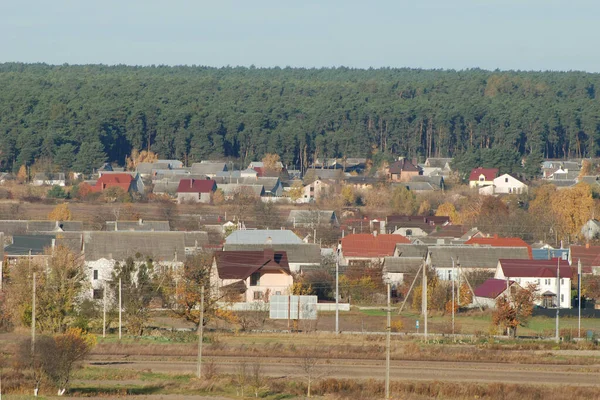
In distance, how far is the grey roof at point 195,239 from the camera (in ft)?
138

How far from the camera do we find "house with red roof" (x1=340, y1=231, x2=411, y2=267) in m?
44.3

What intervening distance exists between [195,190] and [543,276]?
1368 inches

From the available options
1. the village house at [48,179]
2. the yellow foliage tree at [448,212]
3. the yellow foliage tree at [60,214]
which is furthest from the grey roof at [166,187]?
the yellow foliage tree at [448,212]

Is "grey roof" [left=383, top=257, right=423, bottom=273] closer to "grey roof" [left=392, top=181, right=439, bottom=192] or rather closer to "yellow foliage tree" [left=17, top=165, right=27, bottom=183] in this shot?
"grey roof" [left=392, top=181, right=439, bottom=192]

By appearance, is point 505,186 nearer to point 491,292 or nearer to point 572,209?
point 572,209

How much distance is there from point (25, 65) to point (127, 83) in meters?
60.6

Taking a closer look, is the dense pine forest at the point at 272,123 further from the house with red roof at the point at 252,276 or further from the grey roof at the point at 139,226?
the house with red roof at the point at 252,276

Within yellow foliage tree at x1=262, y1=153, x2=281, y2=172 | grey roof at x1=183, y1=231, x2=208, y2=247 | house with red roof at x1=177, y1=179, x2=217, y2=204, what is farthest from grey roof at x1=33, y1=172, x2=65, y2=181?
grey roof at x1=183, y1=231, x2=208, y2=247

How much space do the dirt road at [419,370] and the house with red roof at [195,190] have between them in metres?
43.3

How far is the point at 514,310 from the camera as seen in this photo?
102 ft

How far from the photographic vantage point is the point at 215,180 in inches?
2972

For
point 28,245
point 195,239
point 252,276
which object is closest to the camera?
point 252,276

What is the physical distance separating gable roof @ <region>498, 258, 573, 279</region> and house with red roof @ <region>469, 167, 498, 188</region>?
1445 inches

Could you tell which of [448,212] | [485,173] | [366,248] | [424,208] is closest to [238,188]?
[424,208]
